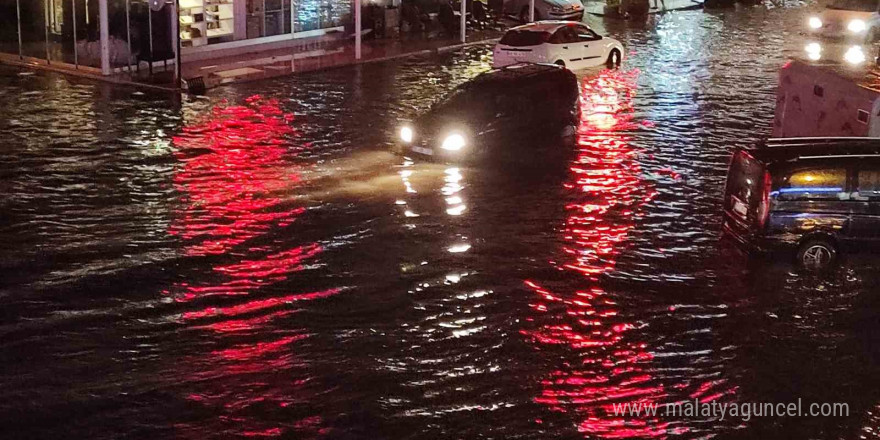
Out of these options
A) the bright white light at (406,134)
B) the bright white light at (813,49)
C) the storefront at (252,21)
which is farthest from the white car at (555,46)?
the bright white light at (406,134)

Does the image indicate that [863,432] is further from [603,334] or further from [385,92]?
[385,92]

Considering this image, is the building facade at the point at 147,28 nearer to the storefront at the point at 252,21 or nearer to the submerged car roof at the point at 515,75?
the storefront at the point at 252,21

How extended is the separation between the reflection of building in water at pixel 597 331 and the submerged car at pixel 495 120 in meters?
1.23

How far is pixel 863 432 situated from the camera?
930 centimetres

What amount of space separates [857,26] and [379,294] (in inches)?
1171

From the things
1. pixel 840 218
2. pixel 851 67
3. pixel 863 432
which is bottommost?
pixel 863 432

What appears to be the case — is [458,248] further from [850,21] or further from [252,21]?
[850,21]

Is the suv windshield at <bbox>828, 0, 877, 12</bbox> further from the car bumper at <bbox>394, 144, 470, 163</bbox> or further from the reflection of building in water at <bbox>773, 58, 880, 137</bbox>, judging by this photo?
the car bumper at <bbox>394, 144, 470, 163</bbox>

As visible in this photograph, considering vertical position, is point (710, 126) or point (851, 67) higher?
point (851, 67)

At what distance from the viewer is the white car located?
28469 mm

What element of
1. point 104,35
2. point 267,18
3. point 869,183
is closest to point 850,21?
point 267,18

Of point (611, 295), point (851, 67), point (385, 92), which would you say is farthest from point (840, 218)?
point (385, 92)

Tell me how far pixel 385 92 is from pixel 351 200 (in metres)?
9.56

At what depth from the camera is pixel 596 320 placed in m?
11.9
